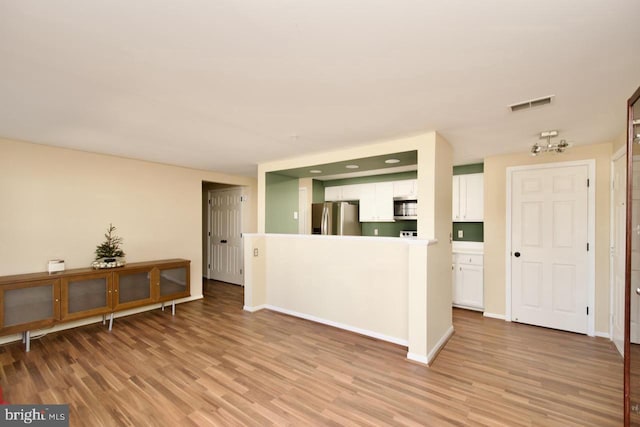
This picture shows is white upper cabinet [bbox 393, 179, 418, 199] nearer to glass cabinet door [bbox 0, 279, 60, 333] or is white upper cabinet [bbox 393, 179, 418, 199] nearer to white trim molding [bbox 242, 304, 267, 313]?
white trim molding [bbox 242, 304, 267, 313]

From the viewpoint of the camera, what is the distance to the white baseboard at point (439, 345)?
108 inches

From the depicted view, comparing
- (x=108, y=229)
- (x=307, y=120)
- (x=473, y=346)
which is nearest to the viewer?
(x=307, y=120)

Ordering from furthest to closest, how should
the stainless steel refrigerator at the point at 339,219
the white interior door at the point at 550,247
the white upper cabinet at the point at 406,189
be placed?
the stainless steel refrigerator at the point at 339,219 → the white upper cabinet at the point at 406,189 → the white interior door at the point at 550,247

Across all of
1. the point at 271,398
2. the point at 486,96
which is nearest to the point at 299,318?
the point at 271,398

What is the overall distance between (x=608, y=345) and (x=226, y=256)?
616cm

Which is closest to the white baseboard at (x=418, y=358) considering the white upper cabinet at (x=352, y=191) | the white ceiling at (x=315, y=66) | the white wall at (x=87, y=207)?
the white ceiling at (x=315, y=66)

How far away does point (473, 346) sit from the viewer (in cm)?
303

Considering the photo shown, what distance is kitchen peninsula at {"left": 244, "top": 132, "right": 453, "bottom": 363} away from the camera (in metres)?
2.80

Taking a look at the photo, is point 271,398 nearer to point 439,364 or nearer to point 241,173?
point 439,364

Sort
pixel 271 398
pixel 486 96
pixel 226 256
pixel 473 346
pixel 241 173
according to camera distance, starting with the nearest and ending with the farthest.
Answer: pixel 486 96 → pixel 271 398 → pixel 473 346 → pixel 241 173 → pixel 226 256

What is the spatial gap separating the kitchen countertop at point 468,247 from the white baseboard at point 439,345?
132cm

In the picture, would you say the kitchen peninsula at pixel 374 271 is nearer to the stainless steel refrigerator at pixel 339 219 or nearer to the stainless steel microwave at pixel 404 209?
the stainless steel refrigerator at pixel 339 219

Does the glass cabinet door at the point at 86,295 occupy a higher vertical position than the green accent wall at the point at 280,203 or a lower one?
lower

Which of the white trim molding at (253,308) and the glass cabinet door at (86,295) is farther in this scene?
the white trim molding at (253,308)
